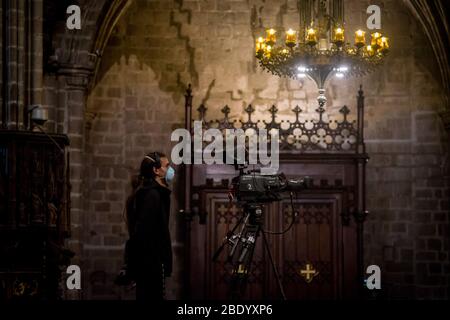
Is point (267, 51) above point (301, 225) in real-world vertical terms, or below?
above

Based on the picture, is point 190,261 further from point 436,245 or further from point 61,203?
point 61,203

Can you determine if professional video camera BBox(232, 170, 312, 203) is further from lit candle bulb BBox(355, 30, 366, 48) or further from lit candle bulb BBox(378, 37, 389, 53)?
lit candle bulb BBox(378, 37, 389, 53)

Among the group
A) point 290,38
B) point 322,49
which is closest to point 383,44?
point 322,49

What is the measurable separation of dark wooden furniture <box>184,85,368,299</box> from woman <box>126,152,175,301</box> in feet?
23.2

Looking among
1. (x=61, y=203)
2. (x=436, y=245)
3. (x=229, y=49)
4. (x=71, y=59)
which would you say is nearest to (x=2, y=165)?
(x=61, y=203)

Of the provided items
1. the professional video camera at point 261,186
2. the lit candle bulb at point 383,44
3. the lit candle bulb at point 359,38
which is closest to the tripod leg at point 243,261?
the professional video camera at point 261,186

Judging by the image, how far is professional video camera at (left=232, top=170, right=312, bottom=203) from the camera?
9.30 meters

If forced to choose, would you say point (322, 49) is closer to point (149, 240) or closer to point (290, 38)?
point (290, 38)

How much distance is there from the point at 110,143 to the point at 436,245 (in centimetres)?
479

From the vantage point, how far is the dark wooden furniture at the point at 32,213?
9.43 meters

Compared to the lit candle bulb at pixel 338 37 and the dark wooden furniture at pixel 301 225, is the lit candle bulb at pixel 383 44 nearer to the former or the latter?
the lit candle bulb at pixel 338 37

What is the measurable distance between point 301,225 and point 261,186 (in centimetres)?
568

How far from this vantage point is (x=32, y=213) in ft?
32.5

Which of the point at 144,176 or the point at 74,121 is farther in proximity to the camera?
the point at 74,121
